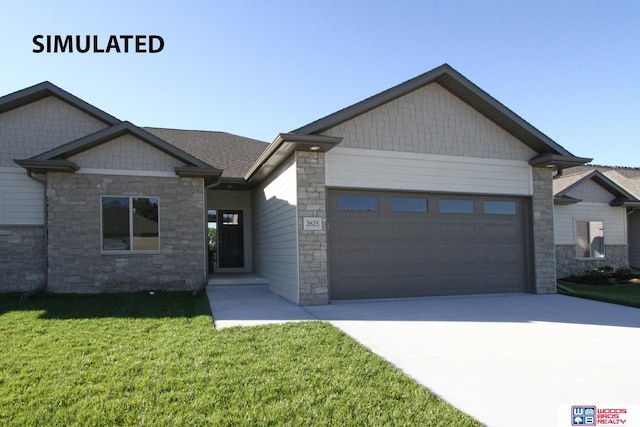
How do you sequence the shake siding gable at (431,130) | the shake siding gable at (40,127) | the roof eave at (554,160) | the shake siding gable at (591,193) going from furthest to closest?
the shake siding gable at (591,193)
the shake siding gable at (40,127)
the roof eave at (554,160)
the shake siding gable at (431,130)

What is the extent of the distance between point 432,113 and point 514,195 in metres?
3.01

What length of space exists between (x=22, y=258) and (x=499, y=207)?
1206 cm

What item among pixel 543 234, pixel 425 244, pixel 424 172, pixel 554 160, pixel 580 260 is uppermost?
pixel 554 160

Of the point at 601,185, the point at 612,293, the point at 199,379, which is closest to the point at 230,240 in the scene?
the point at 199,379

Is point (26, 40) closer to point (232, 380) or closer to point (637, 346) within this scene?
point (232, 380)

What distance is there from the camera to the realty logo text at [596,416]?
3391 millimetres

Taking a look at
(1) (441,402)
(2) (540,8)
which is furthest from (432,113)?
(1) (441,402)

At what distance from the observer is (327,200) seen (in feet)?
29.9

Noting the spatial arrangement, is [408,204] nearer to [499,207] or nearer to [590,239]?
[499,207]

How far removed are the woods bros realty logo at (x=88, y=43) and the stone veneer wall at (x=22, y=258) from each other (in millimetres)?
4419

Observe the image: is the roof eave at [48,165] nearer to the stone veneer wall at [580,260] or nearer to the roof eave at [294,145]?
the roof eave at [294,145]

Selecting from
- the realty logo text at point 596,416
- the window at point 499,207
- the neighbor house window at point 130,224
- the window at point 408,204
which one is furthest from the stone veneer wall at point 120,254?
the realty logo text at point 596,416

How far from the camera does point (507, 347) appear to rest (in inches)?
216

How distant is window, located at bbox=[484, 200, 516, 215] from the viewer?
10.5 metres
